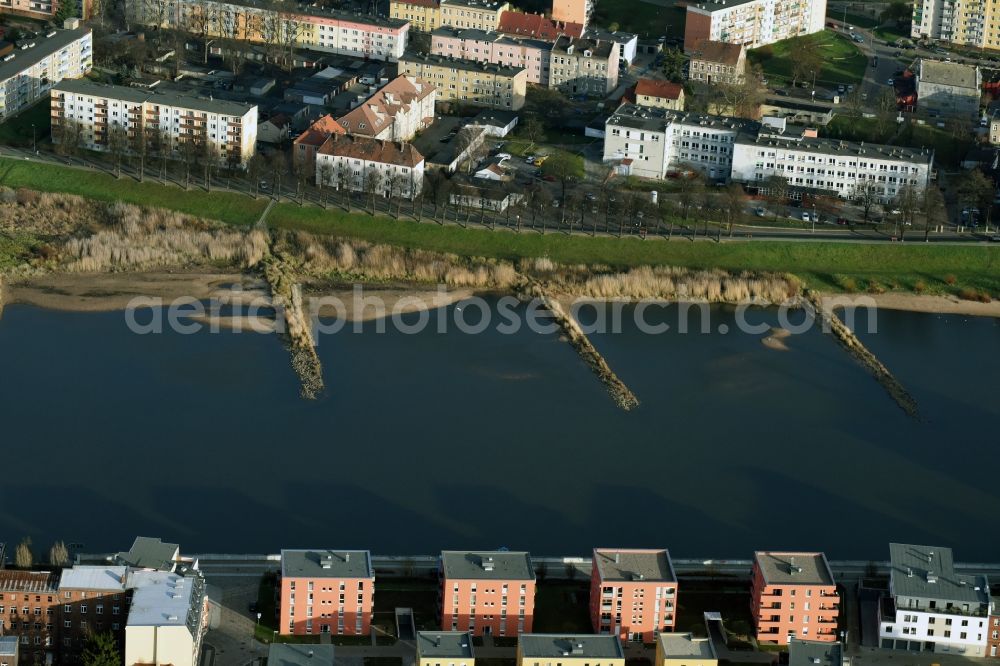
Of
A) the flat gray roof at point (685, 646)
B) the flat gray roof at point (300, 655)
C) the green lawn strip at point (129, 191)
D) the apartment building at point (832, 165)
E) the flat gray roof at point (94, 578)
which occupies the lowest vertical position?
the flat gray roof at point (300, 655)

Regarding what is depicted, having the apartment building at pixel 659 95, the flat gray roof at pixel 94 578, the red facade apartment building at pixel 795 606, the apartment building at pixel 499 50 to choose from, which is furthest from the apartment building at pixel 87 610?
the apartment building at pixel 499 50

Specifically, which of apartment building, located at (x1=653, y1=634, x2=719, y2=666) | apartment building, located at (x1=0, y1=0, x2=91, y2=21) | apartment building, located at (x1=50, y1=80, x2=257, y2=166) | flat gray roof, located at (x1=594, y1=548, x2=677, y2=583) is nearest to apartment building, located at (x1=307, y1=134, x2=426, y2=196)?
apartment building, located at (x1=50, y1=80, x2=257, y2=166)

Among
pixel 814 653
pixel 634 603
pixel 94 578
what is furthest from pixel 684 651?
pixel 94 578

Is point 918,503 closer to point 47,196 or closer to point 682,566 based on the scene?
point 682,566

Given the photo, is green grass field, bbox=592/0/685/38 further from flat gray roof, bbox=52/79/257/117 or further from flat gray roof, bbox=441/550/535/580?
flat gray roof, bbox=441/550/535/580

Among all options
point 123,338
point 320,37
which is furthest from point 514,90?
point 123,338

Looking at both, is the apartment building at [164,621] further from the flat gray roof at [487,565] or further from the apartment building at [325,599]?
the flat gray roof at [487,565]
